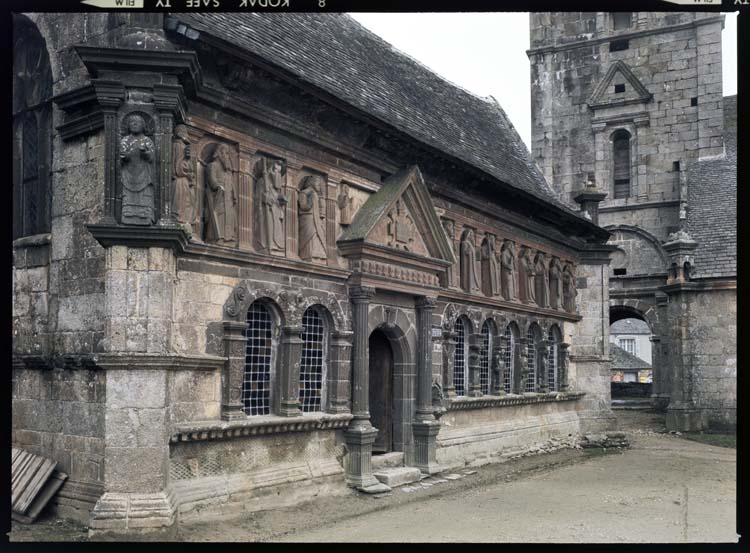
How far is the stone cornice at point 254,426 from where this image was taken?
398 inches

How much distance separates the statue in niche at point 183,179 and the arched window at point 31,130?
2206 millimetres

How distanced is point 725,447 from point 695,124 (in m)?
13.0

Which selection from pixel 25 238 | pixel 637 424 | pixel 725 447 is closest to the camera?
pixel 25 238

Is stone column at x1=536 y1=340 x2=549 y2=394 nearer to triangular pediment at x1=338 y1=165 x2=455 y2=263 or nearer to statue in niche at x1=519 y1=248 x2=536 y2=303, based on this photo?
statue in niche at x1=519 y1=248 x2=536 y2=303

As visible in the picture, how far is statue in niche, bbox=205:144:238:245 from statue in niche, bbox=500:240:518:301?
935cm

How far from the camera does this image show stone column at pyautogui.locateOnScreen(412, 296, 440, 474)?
15.1 m

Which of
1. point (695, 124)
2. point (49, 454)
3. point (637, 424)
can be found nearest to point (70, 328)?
point (49, 454)

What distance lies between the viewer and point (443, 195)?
16625 millimetres

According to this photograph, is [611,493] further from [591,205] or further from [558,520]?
[591,205]

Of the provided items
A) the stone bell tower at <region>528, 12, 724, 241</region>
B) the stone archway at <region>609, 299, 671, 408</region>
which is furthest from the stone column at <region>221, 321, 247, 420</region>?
the stone bell tower at <region>528, 12, 724, 241</region>

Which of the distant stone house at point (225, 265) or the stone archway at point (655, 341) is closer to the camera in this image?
the distant stone house at point (225, 265)

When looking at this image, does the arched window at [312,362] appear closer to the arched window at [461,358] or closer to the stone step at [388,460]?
the stone step at [388,460]

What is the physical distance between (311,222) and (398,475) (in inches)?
181

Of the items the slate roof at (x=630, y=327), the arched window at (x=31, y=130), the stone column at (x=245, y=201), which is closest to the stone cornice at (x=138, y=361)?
the stone column at (x=245, y=201)
